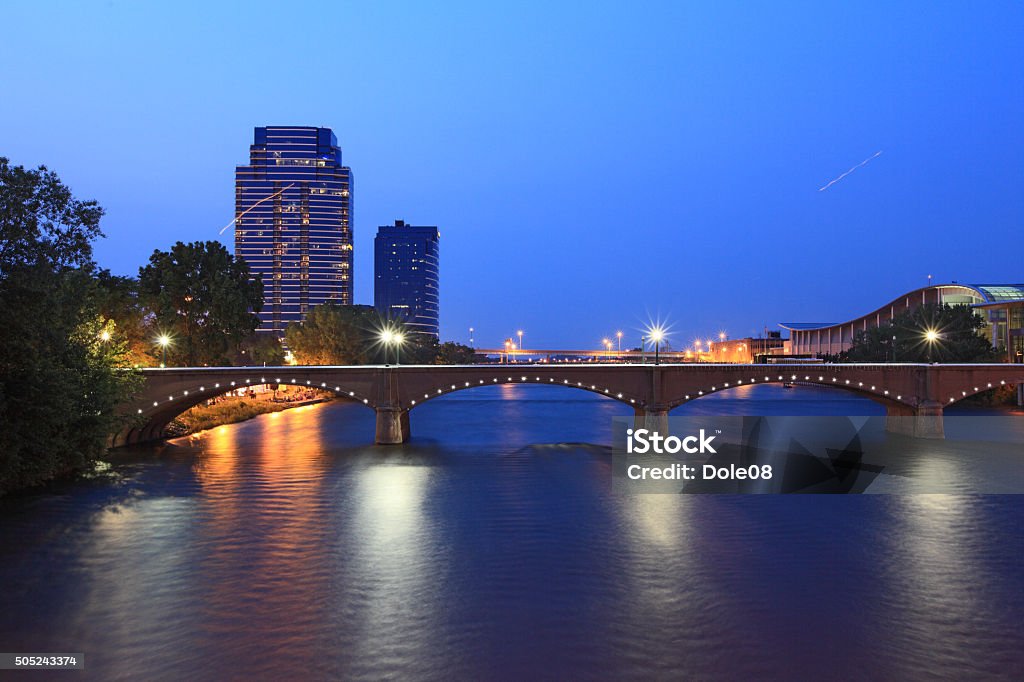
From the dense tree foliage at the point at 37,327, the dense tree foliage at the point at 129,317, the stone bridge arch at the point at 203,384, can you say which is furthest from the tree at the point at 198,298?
the dense tree foliage at the point at 37,327

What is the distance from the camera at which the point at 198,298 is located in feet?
269

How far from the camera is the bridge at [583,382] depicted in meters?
59.3

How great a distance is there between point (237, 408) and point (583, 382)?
48.7m

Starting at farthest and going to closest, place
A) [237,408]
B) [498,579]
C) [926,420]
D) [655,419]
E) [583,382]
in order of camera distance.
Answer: [237,408] → [926,420] → [655,419] → [583,382] → [498,579]

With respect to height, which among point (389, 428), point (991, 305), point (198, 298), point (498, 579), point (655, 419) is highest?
point (991, 305)

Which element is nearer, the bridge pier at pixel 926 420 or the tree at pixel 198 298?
the bridge pier at pixel 926 420

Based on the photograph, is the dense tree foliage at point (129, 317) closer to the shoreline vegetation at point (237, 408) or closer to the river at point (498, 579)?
the shoreline vegetation at point (237, 408)

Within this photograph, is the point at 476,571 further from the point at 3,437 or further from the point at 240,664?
the point at 3,437

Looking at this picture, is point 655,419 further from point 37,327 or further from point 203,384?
point 37,327

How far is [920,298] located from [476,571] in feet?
465

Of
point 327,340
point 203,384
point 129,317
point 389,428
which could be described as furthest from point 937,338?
point 129,317

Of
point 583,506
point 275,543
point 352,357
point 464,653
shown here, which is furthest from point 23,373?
point 352,357

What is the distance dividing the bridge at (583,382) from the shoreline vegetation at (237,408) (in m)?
6.31

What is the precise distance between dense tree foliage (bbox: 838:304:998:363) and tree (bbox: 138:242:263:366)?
81926mm
